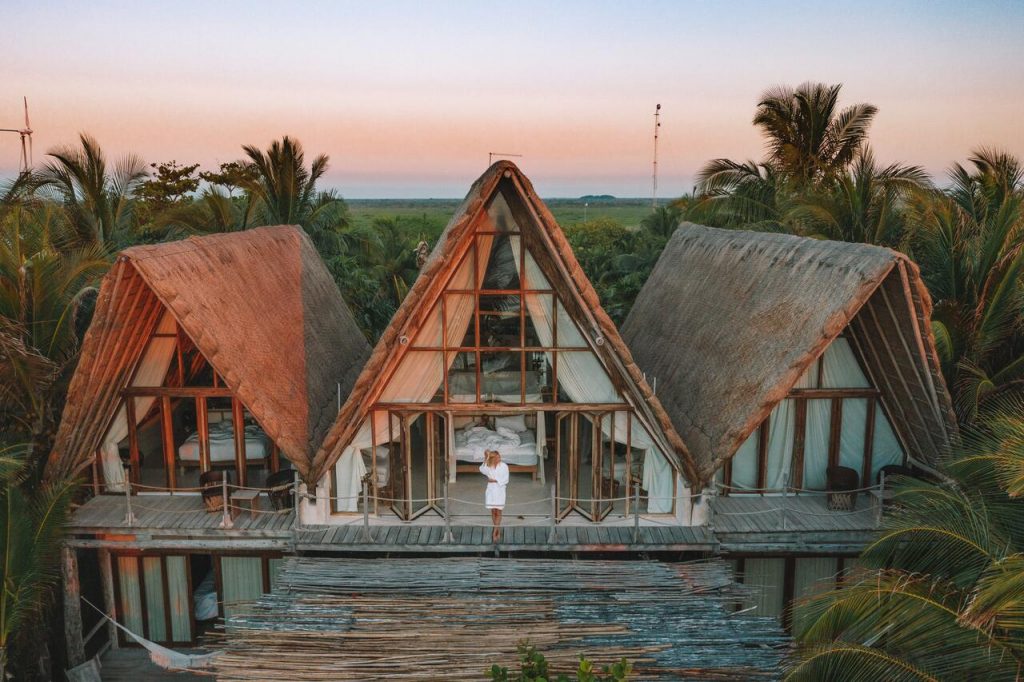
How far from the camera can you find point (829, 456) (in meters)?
12.4

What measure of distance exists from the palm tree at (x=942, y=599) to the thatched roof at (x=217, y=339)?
7648 millimetres

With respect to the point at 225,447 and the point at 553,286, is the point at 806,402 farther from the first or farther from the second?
the point at 225,447

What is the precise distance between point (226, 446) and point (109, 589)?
3043 millimetres

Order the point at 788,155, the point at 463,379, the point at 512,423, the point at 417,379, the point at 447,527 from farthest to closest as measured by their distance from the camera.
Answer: the point at 788,155
the point at 512,423
the point at 463,379
the point at 417,379
the point at 447,527

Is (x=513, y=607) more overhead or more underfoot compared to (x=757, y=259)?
more underfoot

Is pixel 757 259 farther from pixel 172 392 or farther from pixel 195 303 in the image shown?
pixel 172 392

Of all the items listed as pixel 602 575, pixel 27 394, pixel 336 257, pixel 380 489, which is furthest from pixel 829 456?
pixel 336 257

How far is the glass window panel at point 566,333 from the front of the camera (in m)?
11.2

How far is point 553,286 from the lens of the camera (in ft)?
36.2

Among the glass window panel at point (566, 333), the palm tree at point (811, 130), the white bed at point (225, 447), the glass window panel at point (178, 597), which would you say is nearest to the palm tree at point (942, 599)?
the glass window panel at point (566, 333)

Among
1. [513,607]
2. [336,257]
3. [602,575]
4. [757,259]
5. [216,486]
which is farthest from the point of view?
[336,257]

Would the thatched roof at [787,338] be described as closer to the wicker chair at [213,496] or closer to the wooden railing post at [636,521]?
the wooden railing post at [636,521]

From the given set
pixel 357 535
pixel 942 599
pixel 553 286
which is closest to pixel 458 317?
pixel 553 286

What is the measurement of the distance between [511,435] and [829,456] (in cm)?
551
